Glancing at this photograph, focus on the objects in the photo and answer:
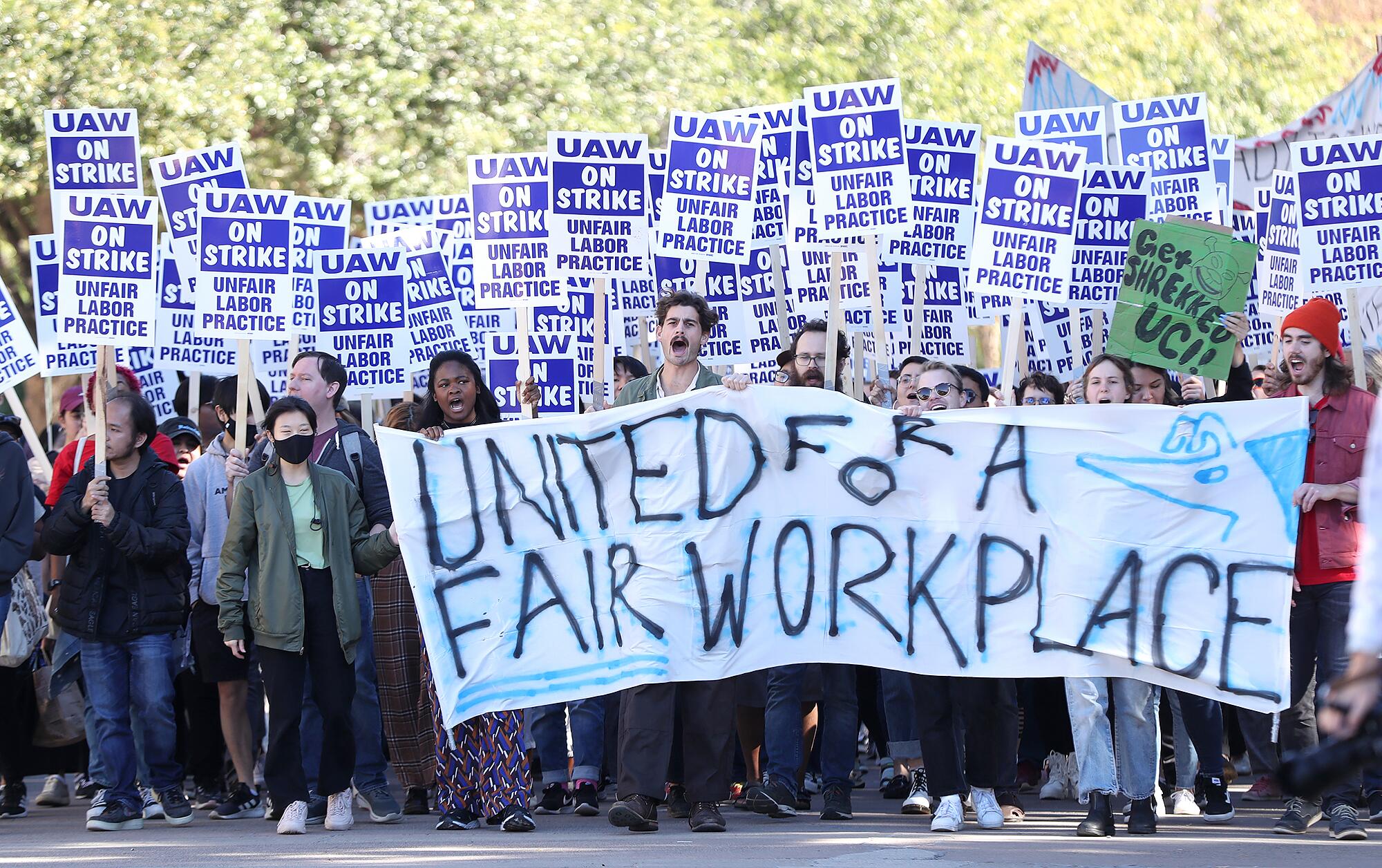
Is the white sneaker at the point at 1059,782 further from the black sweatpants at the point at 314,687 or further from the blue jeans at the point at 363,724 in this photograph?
the black sweatpants at the point at 314,687

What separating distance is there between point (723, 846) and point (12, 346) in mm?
5384

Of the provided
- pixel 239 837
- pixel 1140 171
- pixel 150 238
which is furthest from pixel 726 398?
pixel 1140 171

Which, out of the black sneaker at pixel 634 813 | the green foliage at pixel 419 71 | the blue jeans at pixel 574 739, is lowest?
the black sneaker at pixel 634 813

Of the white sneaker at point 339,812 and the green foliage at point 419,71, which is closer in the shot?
the white sneaker at point 339,812

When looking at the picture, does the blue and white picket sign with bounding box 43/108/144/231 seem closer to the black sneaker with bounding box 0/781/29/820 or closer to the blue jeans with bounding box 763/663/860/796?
the black sneaker with bounding box 0/781/29/820

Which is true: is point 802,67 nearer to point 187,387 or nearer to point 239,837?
point 187,387

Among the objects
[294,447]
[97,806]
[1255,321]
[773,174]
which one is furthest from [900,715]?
[1255,321]

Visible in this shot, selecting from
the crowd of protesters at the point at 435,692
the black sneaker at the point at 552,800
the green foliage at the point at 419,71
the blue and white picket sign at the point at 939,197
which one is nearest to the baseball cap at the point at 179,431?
the crowd of protesters at the point at 435,692

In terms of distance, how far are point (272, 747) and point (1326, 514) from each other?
452cm

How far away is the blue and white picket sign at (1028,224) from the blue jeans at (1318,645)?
254cm

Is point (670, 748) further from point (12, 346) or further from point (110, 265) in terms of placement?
point (12, 346)

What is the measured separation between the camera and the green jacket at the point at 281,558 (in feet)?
27.9

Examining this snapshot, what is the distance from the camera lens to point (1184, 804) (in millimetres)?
8773

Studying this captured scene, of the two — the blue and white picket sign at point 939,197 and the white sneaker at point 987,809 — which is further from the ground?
the blue and white picket sign at point 939,197
